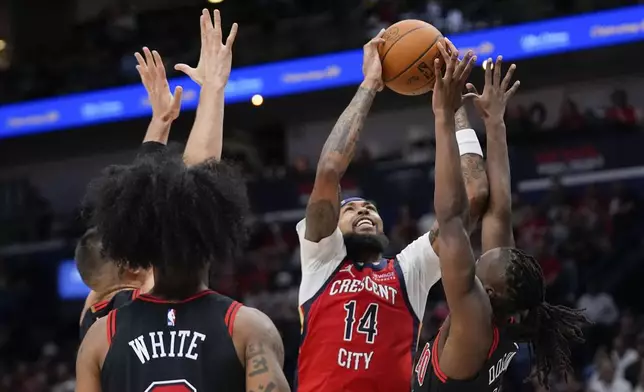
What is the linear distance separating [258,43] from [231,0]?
62.8 inches

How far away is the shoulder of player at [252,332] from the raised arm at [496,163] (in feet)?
4.94

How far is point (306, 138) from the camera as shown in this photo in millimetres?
15172

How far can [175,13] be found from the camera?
623 inches

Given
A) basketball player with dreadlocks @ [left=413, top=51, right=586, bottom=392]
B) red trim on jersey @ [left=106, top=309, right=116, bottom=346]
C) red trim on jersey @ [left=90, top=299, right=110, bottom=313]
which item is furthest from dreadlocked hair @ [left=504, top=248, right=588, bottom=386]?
red trim on jersey @ [left=90, top=299, right=110, bottom=313]

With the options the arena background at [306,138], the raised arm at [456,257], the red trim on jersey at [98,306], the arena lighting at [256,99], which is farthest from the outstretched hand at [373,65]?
the arena lighting at [256,99]

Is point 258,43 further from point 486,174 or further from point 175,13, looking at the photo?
point 486,174

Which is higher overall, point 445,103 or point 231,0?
point 231,0

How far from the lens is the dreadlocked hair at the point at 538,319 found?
3.47 meters

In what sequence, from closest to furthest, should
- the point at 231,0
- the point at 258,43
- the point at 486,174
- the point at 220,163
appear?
1. the point at 220,163
2. the point at 486,174
3. the point at 258,43
4. the point at 231,0

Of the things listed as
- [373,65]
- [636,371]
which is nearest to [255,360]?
[373,65]

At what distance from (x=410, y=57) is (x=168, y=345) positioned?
1.96 m

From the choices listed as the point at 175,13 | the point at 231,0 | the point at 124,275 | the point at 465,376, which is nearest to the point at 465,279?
the point at 465,376

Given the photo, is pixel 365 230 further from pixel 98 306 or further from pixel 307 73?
pixel 307 73

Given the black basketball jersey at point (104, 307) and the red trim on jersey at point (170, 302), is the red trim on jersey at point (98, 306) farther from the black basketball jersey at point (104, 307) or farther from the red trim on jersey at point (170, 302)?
the red trim on jersey at point (170, 302)
